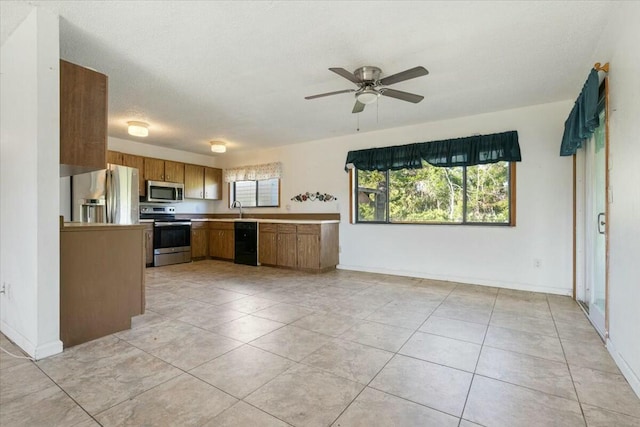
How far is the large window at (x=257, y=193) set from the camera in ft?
21.2

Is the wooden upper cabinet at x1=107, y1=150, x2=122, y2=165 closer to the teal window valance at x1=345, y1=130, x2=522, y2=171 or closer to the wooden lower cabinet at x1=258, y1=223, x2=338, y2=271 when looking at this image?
the wooden lower cabinet at x1=258, y1=223, x2=338, y2=271

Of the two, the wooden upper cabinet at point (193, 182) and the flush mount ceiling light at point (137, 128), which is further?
the wooden upper cabinet at point (193, 182)

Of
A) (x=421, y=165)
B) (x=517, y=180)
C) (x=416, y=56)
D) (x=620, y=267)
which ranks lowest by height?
(x=620, y=267)

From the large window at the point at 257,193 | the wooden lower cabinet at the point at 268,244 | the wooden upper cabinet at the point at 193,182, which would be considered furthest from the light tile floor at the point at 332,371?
the wooden upper cabinet at the point at 193,182

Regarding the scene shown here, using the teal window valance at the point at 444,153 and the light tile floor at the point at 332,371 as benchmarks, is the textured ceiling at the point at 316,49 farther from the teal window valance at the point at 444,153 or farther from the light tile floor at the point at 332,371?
the light tile floor at the point at 332,371

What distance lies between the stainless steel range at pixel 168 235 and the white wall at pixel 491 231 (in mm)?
2895

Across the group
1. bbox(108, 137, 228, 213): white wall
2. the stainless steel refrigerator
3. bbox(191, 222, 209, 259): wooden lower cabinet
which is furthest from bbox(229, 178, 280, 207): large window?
the stainless steel refrigerator

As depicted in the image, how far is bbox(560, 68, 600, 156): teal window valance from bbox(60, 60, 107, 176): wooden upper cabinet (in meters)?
3.75

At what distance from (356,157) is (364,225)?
1147 mm

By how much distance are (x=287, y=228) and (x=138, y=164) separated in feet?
9.86

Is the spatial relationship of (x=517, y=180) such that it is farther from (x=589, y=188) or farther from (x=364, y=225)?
(x=364, y=225)

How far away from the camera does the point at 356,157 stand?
203 inches

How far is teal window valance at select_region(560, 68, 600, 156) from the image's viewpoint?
2.30 metres

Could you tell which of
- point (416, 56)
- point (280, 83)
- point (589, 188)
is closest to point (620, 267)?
point (589, 188)
